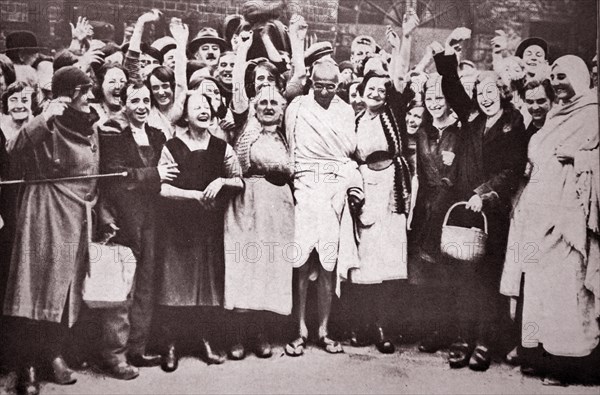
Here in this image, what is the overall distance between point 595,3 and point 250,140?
2.95 m

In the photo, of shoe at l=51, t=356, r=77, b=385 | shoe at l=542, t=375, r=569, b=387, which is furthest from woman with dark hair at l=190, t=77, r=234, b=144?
shoe at l=542, t=375, r=569, b=387

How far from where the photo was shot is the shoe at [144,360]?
4.02m

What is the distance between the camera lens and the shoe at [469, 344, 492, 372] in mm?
4336

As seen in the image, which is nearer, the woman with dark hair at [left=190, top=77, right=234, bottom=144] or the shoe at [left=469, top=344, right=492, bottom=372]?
the woman with dark hair at [left=190, top=77, right=234, bottom=144]

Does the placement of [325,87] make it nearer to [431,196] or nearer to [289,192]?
[289,192]

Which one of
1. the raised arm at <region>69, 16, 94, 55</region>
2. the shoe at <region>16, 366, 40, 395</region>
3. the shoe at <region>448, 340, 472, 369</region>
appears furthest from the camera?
the shoe at <region>448, 340, 472, 369</region>

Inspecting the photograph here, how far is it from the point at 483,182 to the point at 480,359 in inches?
54.2

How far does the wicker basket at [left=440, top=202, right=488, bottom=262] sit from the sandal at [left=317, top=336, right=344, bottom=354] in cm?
111

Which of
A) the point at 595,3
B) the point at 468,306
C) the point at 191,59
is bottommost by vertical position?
the point at 468,306

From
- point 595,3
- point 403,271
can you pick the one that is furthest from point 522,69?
point 403,271

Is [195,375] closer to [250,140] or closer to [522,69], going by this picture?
[250,140]

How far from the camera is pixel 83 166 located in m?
4.00

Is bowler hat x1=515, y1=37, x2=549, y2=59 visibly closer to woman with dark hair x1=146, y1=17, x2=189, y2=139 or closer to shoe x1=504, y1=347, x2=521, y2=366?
shoe x1=504, y1=347, x2=521, y2=366

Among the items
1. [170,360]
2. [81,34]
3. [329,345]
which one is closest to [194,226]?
[170,360]
